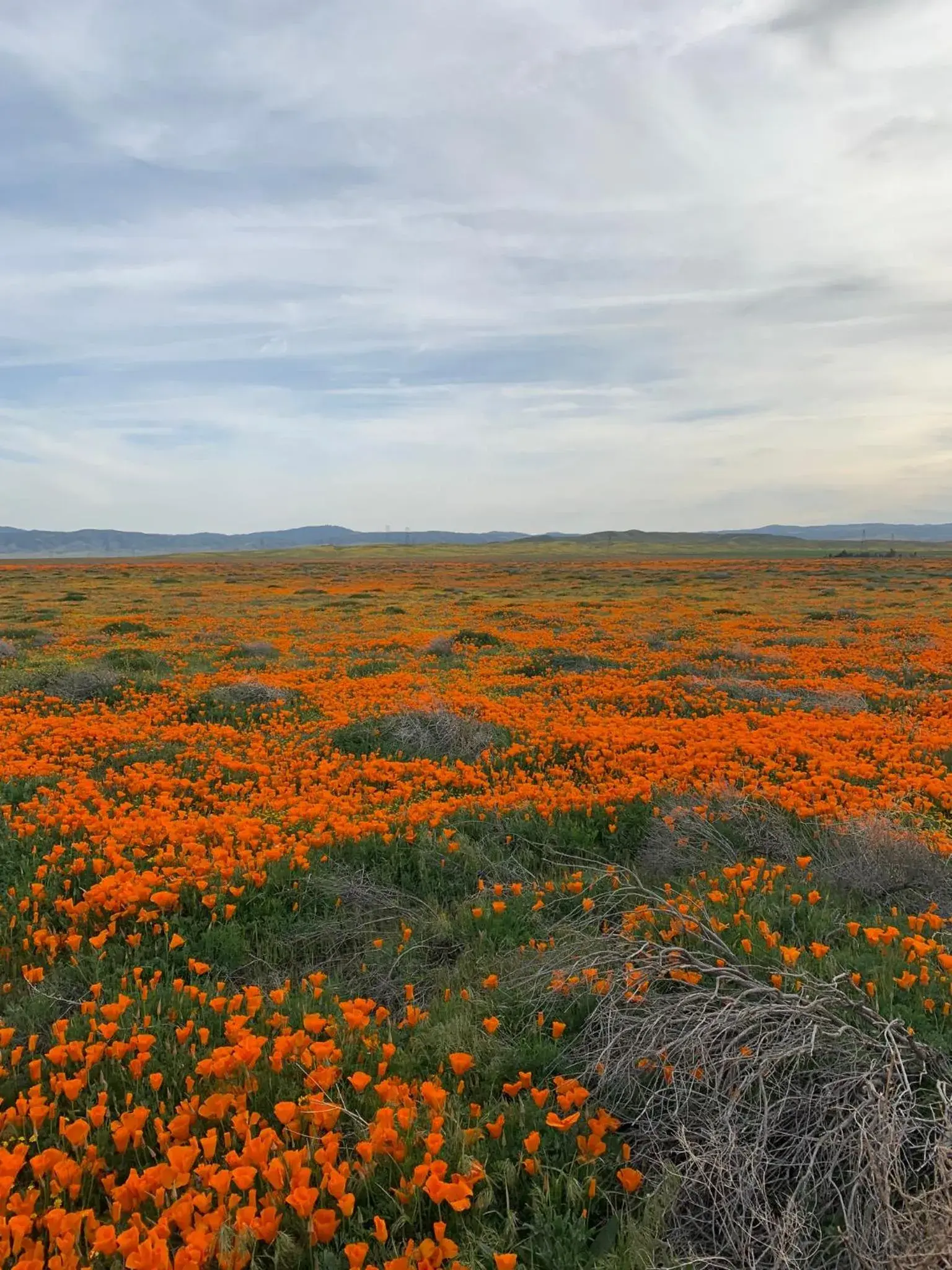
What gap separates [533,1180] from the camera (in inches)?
120

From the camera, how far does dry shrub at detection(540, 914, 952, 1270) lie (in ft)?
8.59

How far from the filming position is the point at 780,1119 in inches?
125

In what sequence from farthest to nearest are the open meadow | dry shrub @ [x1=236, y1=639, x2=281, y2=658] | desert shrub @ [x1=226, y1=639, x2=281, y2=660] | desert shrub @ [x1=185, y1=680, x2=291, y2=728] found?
1. dry shrub @ [x1=236, y1=639, x2=281, y2=658]
2. desert shrub @ [x1=226, y1=639, x2=281, y2=660]
3. desert shrub @ [x1=185, y1=680, x2=291, y2=728]
4. the open meadow

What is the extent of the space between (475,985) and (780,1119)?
6.32 feet

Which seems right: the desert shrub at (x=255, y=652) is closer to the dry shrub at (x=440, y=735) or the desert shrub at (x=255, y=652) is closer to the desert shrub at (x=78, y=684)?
the desert shrub at (x=78, y=684)

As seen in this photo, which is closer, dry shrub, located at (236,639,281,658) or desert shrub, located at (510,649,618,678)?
desert shrub, located at (510,649,618,678)

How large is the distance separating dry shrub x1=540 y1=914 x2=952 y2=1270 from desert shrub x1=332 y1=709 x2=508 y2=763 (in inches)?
222

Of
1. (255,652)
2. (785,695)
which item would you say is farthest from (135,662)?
(785,695)

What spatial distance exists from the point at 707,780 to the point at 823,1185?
17.6 ft

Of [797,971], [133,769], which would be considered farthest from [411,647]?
[797,971]

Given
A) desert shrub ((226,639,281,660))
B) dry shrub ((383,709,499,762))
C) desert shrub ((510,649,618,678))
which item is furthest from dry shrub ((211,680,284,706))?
desert shrub ((510,649,618,678))

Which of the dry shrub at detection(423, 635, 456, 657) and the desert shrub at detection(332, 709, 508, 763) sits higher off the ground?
the dry shrub at detection(423, 635, 456, 657)

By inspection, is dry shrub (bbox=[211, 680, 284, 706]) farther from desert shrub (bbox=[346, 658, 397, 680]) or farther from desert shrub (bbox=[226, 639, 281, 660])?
desert shrub (bbox=[226, 639, 281, 660])

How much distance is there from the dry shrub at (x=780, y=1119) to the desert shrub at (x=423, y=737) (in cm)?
564
